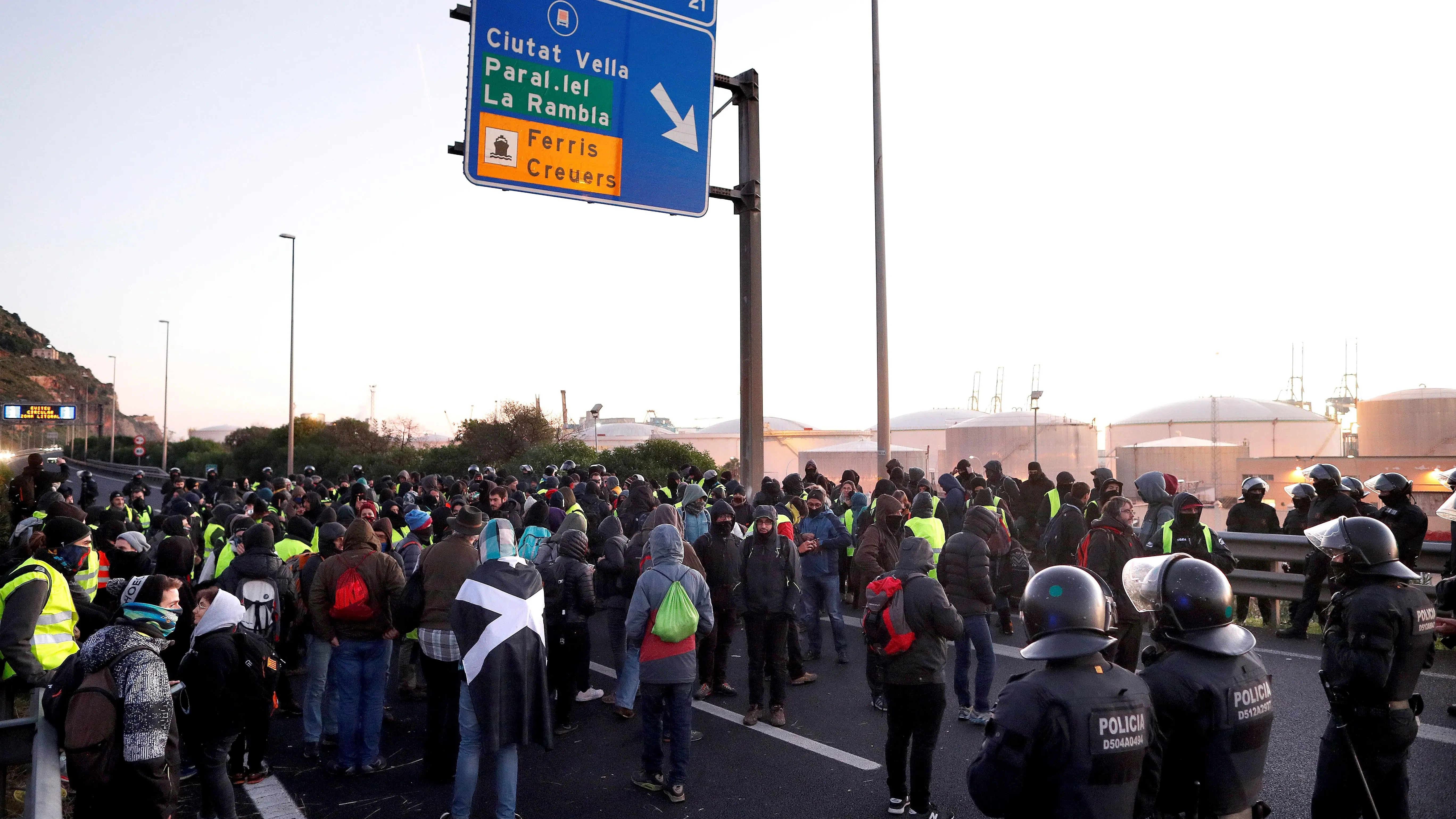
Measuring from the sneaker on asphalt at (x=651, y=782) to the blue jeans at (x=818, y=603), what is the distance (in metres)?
3.62

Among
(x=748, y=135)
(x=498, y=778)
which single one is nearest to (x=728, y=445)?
(x=748, y=135)

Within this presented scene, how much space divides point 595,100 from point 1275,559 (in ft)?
27.9

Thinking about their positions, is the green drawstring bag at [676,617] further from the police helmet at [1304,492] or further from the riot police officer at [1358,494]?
the police helmet at [1304,492]

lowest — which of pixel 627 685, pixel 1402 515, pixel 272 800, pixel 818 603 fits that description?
pixel 272 800

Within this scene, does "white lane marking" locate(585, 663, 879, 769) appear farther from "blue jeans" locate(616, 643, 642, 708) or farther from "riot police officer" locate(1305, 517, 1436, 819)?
"riot police officer" locate(1305, 517, 1436, 819)

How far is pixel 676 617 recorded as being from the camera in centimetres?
548

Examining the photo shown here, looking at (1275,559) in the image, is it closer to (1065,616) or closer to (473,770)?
(1065,616)

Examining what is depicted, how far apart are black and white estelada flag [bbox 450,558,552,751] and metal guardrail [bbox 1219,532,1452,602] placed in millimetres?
7378

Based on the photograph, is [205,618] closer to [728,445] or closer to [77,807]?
[77,807]

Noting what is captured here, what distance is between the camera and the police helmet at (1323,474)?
8.60 metres

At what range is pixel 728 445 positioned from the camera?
186 feet

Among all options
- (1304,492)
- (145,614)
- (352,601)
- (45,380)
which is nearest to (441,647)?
(352,601)

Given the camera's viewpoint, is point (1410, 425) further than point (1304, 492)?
Yes

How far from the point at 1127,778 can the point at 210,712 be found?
14.6 ft
